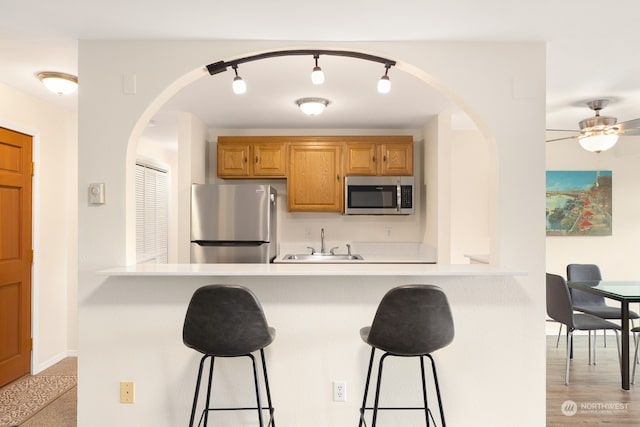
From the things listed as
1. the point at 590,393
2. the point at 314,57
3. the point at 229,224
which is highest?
the point at 314,57

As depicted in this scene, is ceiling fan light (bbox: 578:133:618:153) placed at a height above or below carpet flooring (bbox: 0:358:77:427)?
above

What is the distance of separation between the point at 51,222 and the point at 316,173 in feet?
8.29

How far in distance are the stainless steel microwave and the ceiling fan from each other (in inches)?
59.1

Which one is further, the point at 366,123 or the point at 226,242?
the point at 366,123

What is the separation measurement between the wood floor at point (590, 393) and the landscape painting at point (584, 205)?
1.39 m

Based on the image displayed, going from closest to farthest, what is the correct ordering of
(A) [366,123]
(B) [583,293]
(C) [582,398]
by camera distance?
(C) [582,398], (B) [583,293], (A) [366,123]

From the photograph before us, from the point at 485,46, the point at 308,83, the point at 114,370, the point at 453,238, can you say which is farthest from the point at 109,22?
the point at 453,238

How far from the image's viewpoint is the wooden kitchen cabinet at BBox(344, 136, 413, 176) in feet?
15.0

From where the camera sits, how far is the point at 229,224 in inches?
160

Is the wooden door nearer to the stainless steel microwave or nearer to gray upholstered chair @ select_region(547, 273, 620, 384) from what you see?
the stainless steel microwave

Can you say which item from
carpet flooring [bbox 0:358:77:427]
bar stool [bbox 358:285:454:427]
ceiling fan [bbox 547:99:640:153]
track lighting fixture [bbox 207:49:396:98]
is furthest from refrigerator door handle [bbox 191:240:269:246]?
ceiling fan [bbox 547:99:640:153]

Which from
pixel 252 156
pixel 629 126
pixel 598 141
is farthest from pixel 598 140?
pixel 252 156

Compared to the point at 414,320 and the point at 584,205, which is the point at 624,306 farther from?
the point at 414,320

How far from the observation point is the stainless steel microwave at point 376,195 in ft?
14.9
